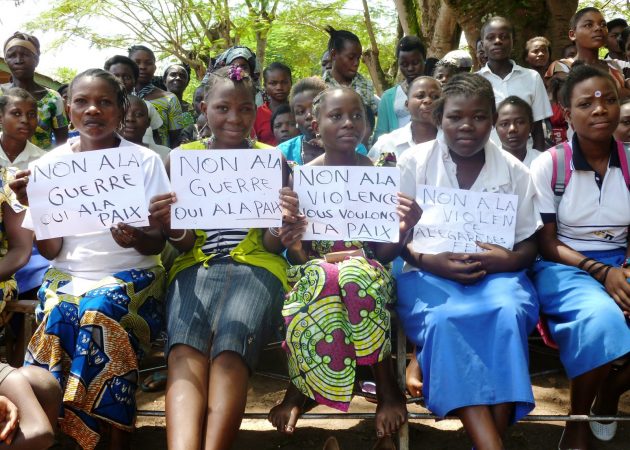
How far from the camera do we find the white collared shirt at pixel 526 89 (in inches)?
207

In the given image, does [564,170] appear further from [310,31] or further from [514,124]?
[310,31]

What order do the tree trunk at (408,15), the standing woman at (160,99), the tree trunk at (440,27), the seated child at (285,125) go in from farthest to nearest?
the tree trunk at (408,15) → the tree trunk at (440,27) → the standing woman at (160,99) → the seated child at (285,125)

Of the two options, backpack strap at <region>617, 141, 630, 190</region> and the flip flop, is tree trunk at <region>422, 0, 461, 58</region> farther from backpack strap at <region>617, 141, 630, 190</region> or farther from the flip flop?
the flip flop

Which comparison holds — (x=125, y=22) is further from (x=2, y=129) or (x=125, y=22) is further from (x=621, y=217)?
(x=621, y=217)

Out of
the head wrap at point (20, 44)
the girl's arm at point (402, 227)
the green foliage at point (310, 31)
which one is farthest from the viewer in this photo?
the green foliage at point (310, 31)

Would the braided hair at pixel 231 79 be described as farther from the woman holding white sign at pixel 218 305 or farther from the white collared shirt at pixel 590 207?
the white collared shirt at pixel 590 207

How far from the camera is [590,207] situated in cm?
322

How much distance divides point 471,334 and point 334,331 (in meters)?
0.58

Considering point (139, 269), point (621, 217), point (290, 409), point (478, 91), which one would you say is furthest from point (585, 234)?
point (139, 269)

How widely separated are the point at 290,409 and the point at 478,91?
5.71 feet

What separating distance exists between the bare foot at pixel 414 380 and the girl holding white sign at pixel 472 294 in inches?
10.3

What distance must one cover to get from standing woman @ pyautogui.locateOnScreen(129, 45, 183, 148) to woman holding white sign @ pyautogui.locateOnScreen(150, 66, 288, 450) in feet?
8.55

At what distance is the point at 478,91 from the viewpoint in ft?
10.3

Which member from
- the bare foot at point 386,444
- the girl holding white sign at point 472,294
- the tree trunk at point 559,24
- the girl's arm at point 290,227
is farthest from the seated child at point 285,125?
the tree trunk at point 559,24
